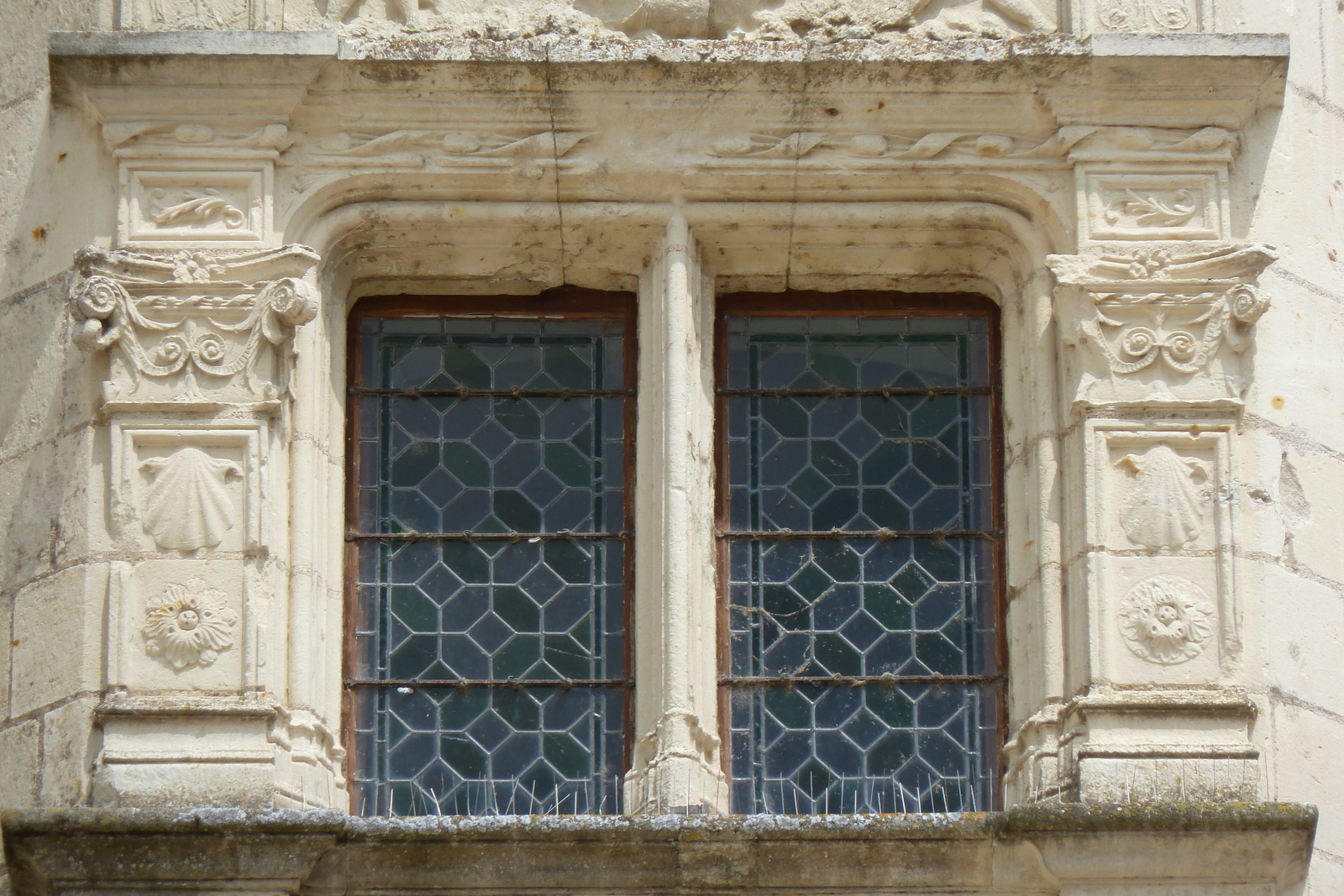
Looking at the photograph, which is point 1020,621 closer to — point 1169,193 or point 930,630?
point 930,630

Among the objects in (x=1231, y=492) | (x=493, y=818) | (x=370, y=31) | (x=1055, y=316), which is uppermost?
(x=370, y=31)

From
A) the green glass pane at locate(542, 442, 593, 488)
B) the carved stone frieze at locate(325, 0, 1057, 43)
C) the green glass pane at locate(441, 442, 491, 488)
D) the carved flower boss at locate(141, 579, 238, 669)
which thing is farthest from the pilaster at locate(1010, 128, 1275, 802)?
the carved flower boss at locate(141, 579, 238, 669)

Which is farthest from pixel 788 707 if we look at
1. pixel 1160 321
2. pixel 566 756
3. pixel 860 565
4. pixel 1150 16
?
pixel 1150 16

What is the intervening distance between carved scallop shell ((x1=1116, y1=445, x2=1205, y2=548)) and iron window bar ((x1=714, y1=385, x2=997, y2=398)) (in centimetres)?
67

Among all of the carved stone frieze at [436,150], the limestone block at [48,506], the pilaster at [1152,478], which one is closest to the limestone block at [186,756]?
the limestone block at [48,506]

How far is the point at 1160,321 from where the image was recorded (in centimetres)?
779

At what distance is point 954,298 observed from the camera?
8391 mm

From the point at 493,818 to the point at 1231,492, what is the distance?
2.05 meters

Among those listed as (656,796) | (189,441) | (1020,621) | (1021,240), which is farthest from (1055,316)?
(189,441)

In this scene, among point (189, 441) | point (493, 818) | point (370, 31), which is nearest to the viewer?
point (493, 818)

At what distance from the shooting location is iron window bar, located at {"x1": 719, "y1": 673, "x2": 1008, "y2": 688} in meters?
7.87

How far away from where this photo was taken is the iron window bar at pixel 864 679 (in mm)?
7871

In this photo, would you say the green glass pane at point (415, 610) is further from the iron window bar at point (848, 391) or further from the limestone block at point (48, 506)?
the iron window bar at point (848, 391)

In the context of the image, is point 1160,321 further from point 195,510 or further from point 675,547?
point 195,510
